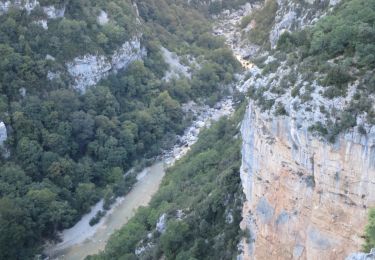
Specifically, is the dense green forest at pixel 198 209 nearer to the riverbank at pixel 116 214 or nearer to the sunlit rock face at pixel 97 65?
the riverbank at pixel 116 214

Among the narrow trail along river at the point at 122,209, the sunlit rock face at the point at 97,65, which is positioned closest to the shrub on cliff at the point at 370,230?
the narrow trail along river at the point at 122,209

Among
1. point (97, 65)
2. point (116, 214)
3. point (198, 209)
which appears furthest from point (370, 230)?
point (97, 65)

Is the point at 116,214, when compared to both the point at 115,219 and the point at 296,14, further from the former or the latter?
the point at 296,14

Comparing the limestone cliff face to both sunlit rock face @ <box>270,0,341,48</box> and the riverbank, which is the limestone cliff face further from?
the riverbank

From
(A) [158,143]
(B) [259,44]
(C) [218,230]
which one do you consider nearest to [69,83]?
(A) [158,143]

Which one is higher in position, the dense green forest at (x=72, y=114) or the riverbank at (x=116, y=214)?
the dense green forest at (x=72, y=114)

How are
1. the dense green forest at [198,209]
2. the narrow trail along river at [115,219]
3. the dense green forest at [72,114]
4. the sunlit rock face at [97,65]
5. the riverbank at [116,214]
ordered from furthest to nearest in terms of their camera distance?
the sunlit rock face at [97,65]
the dense green forest at [72,114]
the riverbank at [116,214]
the narrow trail along river at [115,219]
the dense green forest at [198,209]
